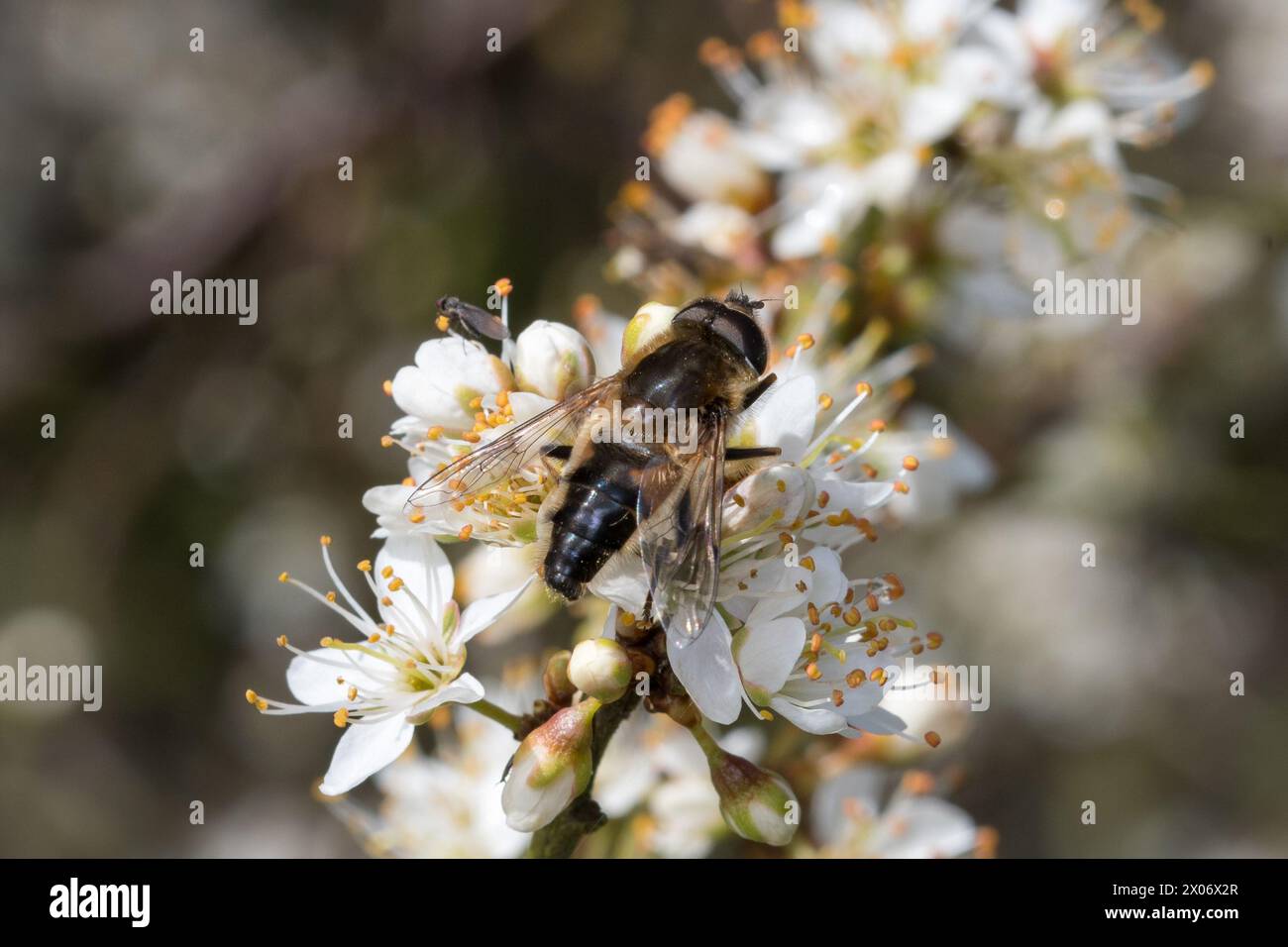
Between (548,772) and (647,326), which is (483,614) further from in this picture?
(647,326)

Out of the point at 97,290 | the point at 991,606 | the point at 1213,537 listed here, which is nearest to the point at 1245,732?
the point at 1213,537

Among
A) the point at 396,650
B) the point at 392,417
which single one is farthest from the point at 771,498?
the point at 392,417

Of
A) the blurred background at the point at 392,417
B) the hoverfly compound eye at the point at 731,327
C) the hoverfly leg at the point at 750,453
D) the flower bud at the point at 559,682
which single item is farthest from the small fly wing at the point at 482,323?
the blurred background at the point at 392,417

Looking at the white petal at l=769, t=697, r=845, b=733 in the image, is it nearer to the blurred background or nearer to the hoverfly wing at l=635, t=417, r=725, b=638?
the hoverfly wing at l=635, t=417, r=725, b=638

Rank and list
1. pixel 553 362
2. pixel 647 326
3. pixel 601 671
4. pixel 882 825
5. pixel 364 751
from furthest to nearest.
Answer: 1. pixel 882 825
2. pixel 647 326
3. pixel 553 362
4. pixel 364 751
5. pixel 601 671

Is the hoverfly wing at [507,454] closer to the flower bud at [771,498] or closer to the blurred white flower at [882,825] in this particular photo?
the flower bud at [771,498]

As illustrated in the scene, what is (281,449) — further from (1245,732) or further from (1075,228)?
(1245,732)
